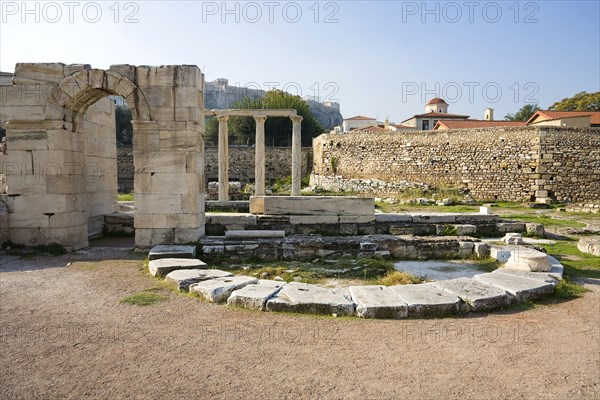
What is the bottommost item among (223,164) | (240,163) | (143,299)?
(143,299)

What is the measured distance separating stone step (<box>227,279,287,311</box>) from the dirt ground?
0.15 metres

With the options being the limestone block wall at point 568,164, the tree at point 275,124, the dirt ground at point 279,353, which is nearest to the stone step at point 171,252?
the dirt ground at point 279,353

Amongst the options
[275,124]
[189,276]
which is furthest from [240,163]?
[189,276]

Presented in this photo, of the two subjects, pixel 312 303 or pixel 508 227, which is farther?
pixel 508 227

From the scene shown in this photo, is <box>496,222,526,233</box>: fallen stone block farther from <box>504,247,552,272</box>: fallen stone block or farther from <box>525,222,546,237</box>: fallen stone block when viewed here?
<box>504,247,552,272</box>: fallen stone block

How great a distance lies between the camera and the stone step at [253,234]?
8.75 metres

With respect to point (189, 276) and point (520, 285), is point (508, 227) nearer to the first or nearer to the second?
point (520, 285)

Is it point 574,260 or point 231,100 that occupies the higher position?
point 231,100

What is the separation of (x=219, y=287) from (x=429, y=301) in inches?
107

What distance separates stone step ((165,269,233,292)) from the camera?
600 centimetres

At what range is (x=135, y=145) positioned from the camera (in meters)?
8.50

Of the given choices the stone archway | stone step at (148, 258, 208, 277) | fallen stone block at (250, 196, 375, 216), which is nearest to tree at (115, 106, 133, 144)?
the stone archway

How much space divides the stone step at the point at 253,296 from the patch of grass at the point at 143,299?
101 centimetres

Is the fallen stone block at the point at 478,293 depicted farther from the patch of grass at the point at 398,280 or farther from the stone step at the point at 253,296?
the stone step at the point at 253,296
